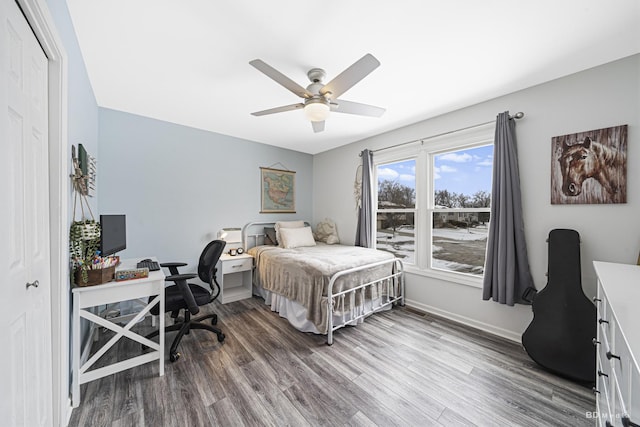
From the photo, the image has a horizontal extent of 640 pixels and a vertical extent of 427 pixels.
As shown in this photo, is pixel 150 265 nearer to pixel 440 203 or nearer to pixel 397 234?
pixel 397 234

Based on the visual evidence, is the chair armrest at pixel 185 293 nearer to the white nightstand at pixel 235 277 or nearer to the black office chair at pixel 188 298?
the black office chair at pixel 188 298

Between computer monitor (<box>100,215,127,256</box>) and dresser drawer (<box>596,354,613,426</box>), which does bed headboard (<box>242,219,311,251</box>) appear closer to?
computer monitor (<box>100,215,127,256</box>)

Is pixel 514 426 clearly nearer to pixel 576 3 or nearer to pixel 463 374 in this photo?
pixel 463 374

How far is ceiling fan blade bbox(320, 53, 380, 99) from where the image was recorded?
155cm

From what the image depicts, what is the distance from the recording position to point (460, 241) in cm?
290

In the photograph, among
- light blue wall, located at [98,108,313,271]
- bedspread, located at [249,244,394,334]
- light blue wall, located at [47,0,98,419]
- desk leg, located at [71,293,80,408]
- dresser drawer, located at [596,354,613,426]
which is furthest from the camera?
light blue wall, located at [98,108,313,271]

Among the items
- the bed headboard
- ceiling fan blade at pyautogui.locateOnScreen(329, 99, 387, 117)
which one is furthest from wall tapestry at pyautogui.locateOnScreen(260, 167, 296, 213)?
ceiling fan blade at pyautogui.locateOnScreen(329, 99, 387, 117)

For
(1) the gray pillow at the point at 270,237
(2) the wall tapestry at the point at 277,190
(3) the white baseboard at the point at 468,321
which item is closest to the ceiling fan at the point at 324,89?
(2) the wall tapestry at the point at 277,190

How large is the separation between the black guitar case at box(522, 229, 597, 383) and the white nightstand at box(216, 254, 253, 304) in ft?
10.3

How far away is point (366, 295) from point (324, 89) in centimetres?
220

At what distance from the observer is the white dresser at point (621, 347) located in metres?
0.72

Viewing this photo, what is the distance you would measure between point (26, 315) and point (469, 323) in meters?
3.42

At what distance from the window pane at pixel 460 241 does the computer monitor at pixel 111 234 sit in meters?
3.39

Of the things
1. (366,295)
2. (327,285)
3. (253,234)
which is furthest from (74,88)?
(366,295)
